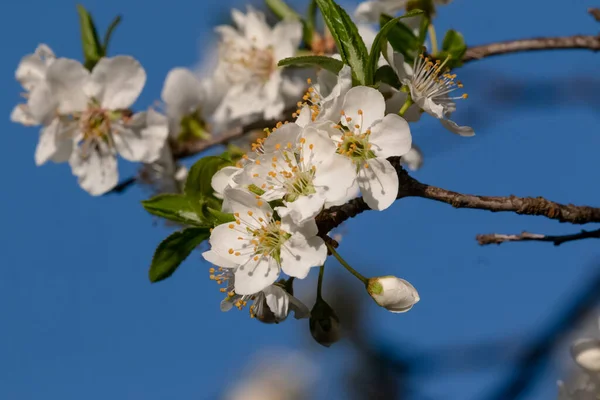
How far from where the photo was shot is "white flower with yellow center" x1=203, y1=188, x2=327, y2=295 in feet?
4.71

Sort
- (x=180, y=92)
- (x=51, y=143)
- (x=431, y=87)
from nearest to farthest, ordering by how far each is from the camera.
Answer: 1. (x=431, y=87)
2. (x=51, y=143)
3. (x=180, y=92)

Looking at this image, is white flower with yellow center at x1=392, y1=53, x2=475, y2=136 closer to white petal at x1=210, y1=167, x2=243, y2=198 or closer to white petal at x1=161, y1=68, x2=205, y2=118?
white petal at x1=210, y1=167, x2=243, y2=198

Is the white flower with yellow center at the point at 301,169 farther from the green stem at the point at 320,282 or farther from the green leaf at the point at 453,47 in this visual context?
the green leaf at the point at 453,47

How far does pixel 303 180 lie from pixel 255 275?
0.21m

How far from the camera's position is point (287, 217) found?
Answer: 142 centimetres

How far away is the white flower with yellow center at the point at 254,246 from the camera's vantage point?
1.44 meters

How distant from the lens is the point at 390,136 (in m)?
1.48

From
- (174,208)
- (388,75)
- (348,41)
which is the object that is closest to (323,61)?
(348,41)

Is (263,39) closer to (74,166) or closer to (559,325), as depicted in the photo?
(74,166)

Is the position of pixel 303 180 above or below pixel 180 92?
above

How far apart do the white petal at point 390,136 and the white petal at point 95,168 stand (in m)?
1.17

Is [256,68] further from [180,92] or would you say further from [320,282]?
[320,282]

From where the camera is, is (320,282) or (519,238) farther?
(519,238)

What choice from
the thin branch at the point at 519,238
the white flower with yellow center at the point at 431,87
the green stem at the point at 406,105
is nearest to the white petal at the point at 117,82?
the white flower with yellow center at the point at 431,87
